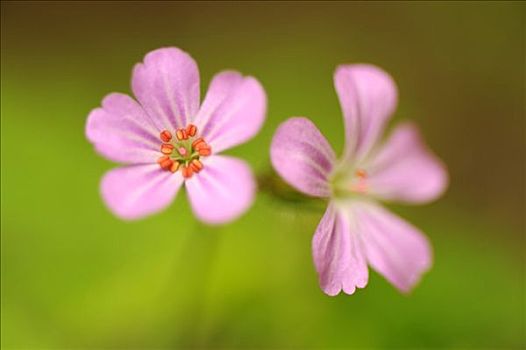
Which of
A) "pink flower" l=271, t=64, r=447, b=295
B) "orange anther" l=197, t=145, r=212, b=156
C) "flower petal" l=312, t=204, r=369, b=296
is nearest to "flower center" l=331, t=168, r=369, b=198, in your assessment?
"pink flower" l=271, t=64, r=447, b=295

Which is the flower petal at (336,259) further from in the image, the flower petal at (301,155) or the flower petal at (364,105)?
the flower petal at (364,105)

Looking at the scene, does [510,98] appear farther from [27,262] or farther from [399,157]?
[27,262]

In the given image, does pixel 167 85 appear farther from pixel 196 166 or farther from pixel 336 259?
pixel 336 259

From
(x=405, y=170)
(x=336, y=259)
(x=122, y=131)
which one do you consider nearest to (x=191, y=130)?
(x=122, y=131)

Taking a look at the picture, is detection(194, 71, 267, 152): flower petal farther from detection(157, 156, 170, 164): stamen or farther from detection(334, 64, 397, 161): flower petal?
detection(334, 64, 397, 161): flower petal

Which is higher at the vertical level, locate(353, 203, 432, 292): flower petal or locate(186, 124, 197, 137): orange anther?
locate(186, 124, 197, 137): orange anther

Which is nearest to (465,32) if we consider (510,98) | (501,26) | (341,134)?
(501,26)
